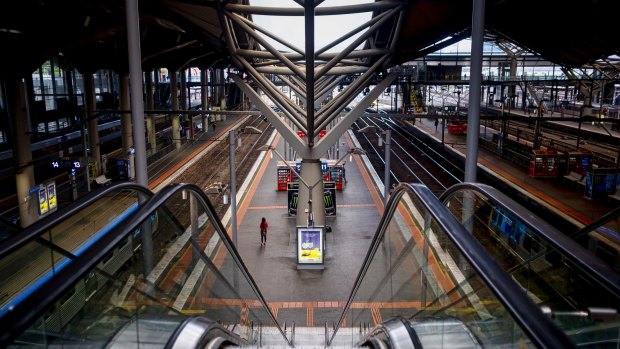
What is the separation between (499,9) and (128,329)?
48.9 feet

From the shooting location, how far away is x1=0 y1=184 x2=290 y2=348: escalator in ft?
7.42

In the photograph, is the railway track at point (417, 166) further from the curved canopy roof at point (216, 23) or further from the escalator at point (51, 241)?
the escalator at point (51, 241)

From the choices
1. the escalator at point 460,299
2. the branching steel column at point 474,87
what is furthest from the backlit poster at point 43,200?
the branching steel column at point 474,87

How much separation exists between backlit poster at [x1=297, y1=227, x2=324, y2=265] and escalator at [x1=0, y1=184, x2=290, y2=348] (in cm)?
865

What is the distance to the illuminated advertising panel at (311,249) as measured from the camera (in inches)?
639

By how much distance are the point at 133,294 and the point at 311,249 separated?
12577mm

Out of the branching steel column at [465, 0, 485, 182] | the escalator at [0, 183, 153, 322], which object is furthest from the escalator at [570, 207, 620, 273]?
the escalator at [0, 183, 153, 322]

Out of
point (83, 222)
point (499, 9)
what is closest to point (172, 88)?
point (499, 9)

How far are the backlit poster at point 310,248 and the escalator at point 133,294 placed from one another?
8.65 meters

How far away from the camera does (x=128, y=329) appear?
142 inches

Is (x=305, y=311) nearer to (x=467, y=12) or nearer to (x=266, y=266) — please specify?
(x=266, y=266)

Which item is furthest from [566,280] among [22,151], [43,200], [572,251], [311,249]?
[22,151]

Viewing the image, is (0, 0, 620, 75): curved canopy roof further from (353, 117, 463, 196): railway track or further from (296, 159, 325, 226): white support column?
(353, 117, 463, 196): railway track

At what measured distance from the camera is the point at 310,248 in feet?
53.3
